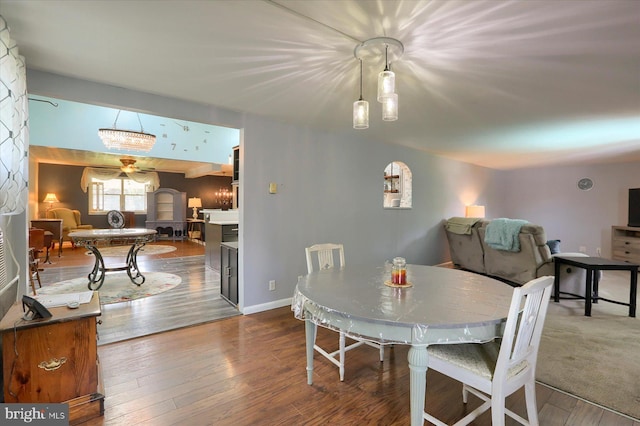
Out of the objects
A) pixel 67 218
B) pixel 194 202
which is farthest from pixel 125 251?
pixel 194 202

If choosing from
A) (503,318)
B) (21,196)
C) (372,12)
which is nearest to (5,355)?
(21,196)

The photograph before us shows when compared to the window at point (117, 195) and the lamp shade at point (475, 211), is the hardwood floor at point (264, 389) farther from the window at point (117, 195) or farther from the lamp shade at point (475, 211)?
the window at point (117, 195)

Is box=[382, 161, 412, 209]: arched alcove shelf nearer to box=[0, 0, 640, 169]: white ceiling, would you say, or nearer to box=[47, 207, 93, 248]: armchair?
box=[0, 0, 640, 169]: white ceiling

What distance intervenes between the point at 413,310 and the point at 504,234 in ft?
11.3

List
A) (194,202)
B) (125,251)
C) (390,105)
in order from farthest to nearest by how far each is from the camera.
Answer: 1. (194,202)
2. (125,251)
3. (390,105)

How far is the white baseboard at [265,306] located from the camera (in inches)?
129

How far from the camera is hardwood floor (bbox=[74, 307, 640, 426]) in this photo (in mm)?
1689

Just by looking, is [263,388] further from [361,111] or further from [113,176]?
[113,176]

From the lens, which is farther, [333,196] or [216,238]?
A: [216,238]

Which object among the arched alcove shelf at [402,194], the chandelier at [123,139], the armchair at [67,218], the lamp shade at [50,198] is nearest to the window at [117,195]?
the armchair at [67,218]

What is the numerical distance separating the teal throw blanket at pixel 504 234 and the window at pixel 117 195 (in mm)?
10404

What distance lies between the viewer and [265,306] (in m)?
3.42

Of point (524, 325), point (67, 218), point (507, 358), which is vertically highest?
point (67, 218)

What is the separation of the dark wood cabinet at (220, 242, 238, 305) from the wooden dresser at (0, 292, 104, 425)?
5.69ft
